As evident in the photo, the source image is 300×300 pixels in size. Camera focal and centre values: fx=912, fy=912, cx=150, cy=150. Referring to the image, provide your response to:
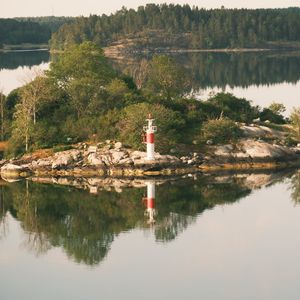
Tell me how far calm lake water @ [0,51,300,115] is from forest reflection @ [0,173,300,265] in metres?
26.4

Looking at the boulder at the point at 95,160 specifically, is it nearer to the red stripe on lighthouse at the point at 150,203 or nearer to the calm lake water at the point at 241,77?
the red stripe on lighthouse at the point at 150,203

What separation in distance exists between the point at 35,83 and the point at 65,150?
751 cm

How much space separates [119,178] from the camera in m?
56.6

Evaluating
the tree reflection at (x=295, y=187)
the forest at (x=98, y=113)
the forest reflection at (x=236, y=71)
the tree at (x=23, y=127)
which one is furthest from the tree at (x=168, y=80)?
the tree reflection at (x=295, y=187)

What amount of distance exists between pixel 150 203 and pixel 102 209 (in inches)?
110

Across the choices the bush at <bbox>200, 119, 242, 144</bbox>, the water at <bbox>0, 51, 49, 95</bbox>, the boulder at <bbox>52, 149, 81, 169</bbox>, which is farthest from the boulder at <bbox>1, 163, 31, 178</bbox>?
the water at <bbox>0, 51, 49, 95</bbox>

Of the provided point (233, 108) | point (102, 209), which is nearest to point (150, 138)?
point (102, 209)

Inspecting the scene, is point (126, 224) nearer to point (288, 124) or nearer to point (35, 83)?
point (35, 83)

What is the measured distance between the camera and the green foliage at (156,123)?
193ft

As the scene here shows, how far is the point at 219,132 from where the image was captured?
59.9 meters

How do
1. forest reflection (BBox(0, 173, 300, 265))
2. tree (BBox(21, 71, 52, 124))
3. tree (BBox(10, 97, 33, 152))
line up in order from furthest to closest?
tree (BBox(21, 71, 52, 124)) → tree (BBox(10, 97, 33, 152)) → forest reflection (BBox(0, 173, 300, 265))

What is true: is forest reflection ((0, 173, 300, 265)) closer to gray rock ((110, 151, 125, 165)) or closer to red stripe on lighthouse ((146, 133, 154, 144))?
red stripe on lighthouse ((146, 133, 154, 144))

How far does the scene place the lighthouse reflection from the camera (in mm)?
47906

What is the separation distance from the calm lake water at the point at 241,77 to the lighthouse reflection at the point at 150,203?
2662 cm
